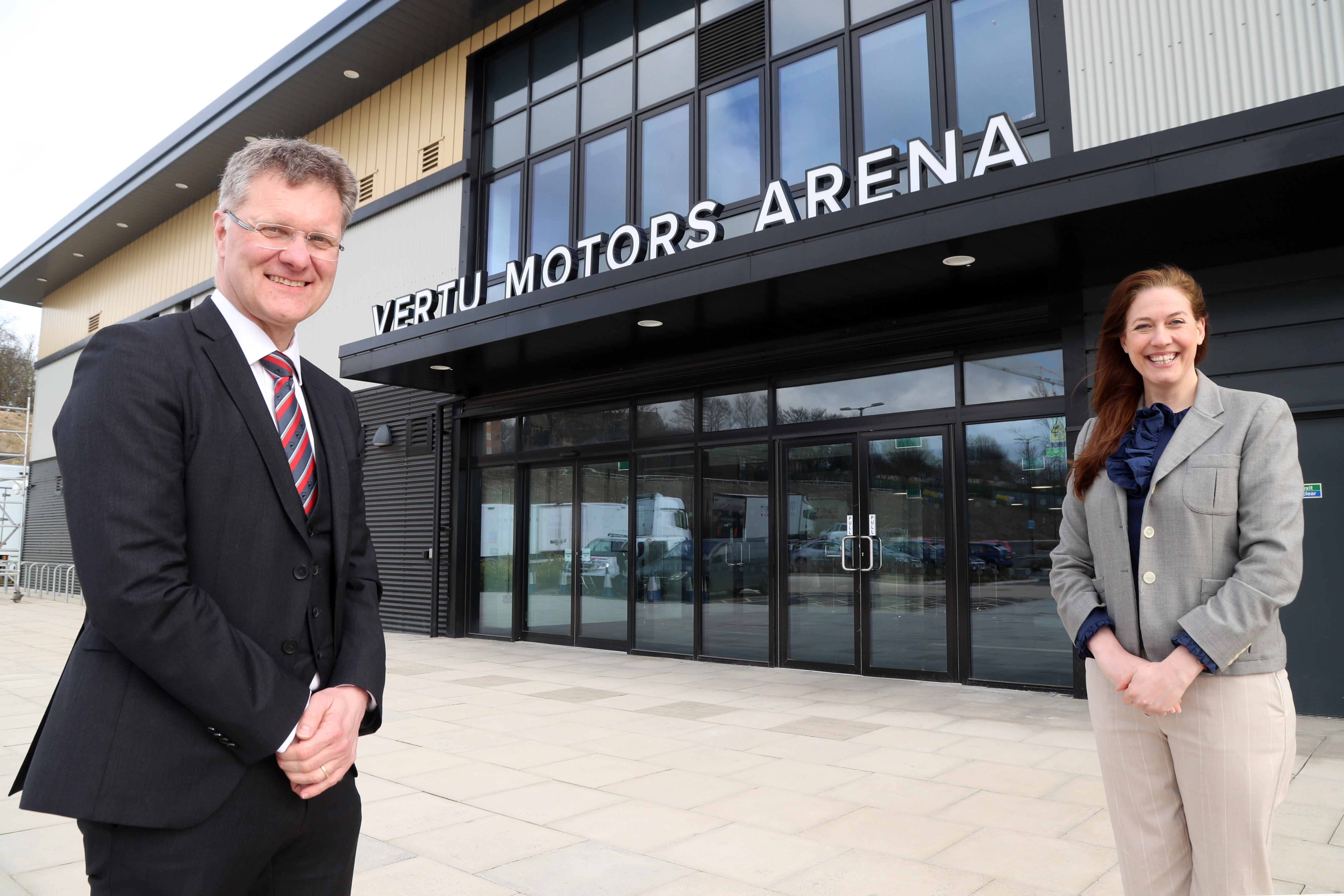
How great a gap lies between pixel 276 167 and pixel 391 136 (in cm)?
1305

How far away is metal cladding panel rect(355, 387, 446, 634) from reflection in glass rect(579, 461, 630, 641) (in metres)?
2.38

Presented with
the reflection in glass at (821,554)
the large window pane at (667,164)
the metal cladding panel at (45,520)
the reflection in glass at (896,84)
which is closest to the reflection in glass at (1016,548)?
the reflection in glass at (821,554)

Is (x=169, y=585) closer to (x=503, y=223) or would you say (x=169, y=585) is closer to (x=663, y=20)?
(x=663, y=20)

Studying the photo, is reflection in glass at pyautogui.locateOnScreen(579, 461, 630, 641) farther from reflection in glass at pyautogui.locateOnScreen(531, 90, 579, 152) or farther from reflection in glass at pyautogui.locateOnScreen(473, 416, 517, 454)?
reflection in glass at pyautogui.locateOnScreen(531, 90, 579, 152)

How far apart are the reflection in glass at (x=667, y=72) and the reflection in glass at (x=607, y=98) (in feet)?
0.70

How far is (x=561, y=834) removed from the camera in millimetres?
3725

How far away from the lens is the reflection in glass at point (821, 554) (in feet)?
26.7

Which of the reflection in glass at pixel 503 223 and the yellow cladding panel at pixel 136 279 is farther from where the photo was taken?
the yellow cladding panel at pixel 136 279

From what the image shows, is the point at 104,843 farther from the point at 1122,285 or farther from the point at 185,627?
the point at 1122,285

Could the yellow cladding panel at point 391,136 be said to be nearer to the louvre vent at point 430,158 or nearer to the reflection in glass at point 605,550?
the louvre vent at point 430,158

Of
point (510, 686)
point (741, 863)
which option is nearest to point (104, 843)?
point (741, 863)

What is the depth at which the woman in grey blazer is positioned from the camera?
167cm

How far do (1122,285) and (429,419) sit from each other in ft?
36.2

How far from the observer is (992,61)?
7.52 m
